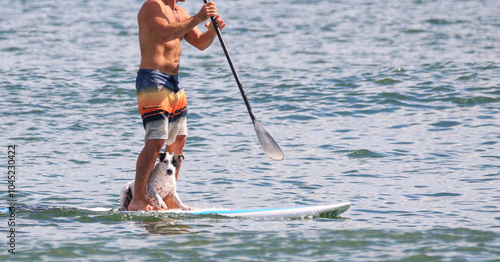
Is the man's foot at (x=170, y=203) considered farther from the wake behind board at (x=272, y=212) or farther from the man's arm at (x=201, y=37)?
the man's arm at (x=201, y=37)

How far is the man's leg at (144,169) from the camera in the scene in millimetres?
7369

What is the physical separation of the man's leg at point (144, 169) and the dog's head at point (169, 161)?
9 cm

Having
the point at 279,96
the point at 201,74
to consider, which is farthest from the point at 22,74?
the point at 279,96

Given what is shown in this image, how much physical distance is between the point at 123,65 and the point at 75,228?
10.9 meters

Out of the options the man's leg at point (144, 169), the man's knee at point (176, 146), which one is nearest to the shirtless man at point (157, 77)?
the man's leg at point (144, 169)

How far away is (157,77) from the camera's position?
7.31 meters

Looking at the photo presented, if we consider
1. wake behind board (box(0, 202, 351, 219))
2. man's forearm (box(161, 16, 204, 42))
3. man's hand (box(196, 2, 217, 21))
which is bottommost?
wake behind board (box(0, 202, 351, 219))

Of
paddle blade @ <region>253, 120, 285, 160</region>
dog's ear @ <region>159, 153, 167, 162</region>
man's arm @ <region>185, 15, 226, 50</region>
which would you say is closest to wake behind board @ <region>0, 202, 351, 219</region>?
dog's ear @ <region>159, 153, 167, 162</region>

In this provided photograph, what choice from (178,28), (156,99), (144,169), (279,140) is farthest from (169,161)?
(279,140)

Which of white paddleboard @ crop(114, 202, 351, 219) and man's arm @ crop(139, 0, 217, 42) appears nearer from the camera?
man's arm @ crop(139, 0, 217, 42)

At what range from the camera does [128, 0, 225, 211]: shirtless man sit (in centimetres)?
718

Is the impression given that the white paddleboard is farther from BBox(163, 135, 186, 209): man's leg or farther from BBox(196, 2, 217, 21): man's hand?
BBox(196, 2, 217, 21): man's hand

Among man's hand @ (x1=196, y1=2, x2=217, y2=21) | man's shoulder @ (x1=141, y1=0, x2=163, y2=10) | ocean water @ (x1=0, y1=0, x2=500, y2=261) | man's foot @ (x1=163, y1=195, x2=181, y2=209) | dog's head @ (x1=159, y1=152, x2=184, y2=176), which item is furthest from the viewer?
man's foot @ (x1=163, y1=195, x2=181, y2=209)

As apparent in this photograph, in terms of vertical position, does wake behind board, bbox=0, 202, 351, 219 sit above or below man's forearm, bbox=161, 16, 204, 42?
below
